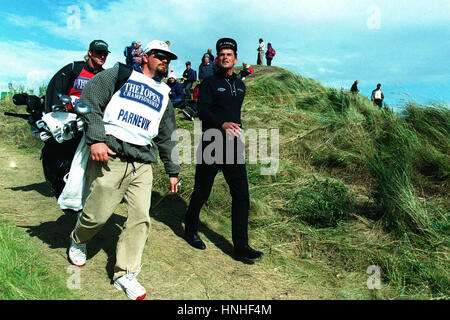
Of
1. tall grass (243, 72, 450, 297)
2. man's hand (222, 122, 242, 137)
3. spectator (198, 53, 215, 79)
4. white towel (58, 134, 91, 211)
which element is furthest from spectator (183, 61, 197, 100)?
white towel (58, 134, 91, 211)

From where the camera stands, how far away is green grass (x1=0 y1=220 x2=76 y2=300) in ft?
7.85

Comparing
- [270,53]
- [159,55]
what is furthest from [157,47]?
[270,53]

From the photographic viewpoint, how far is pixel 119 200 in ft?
9.20

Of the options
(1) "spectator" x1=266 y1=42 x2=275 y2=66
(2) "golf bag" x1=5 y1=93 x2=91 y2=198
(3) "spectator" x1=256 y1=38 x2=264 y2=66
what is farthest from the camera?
(3) "spectator" x1=256 y1=38 x2=264 y2=66

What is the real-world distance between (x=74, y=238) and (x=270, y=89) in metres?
9.25

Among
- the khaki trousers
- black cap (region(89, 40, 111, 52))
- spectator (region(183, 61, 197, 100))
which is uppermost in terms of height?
spectator (region(183, 61, 197, 100))

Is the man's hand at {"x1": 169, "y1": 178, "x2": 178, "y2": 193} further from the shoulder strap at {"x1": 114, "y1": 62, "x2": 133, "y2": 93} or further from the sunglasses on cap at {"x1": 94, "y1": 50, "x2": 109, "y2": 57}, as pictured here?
the sunglasses on cap at {"x1": 94, "y1": 50, "x2": 109, "y2": 57}

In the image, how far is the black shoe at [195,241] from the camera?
3779mm

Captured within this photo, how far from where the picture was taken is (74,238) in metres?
2.95

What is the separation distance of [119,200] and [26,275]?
913 millimetres

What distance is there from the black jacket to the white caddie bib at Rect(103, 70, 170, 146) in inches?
28.9

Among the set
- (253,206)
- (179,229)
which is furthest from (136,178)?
(253,206)

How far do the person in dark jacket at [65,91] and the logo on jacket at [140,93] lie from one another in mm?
974
